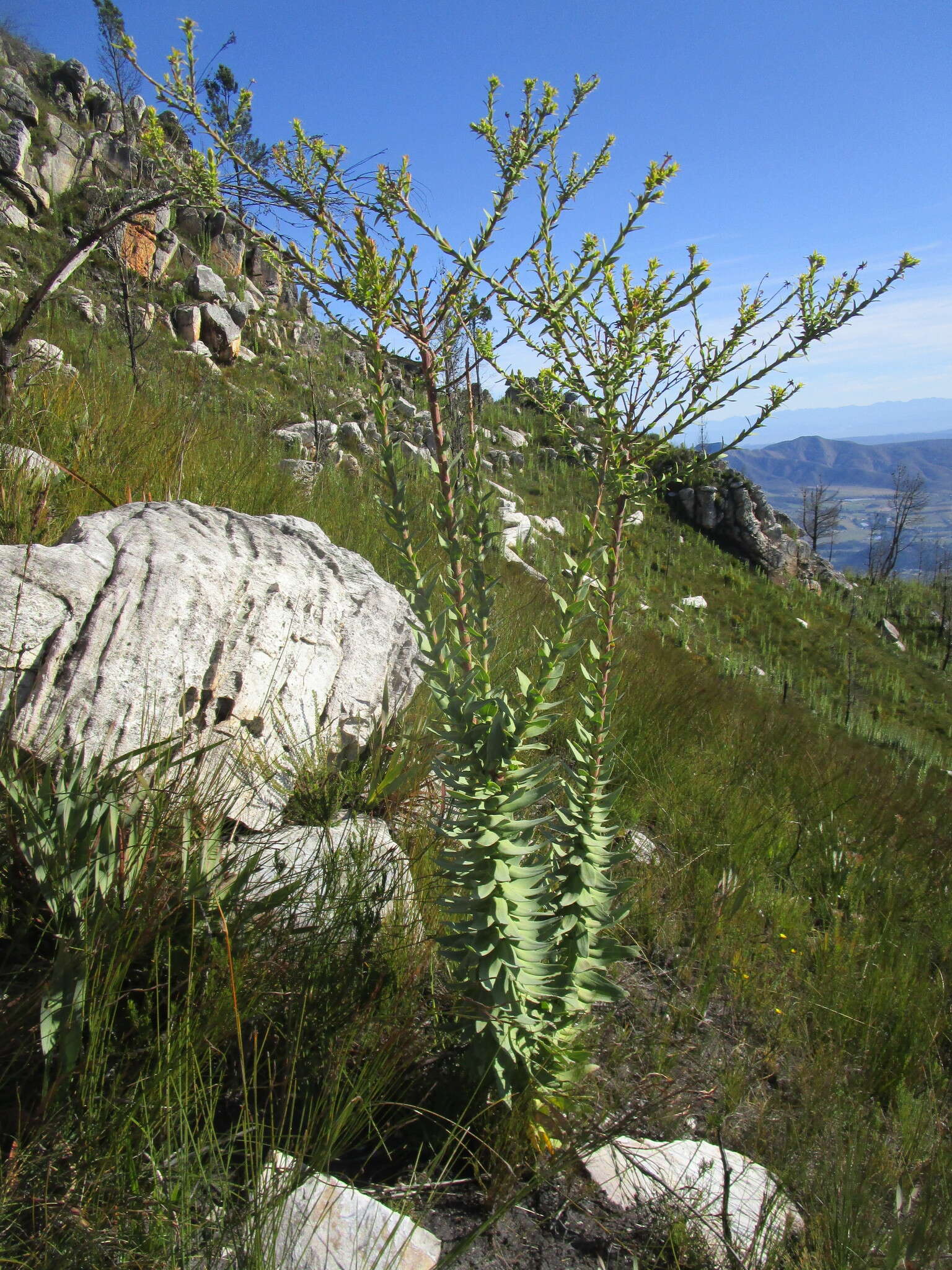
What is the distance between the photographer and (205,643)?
2.38 meters

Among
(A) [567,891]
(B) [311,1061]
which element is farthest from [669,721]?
(B) [311,1061]

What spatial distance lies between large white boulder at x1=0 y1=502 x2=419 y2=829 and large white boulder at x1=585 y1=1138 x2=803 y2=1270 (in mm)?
1278

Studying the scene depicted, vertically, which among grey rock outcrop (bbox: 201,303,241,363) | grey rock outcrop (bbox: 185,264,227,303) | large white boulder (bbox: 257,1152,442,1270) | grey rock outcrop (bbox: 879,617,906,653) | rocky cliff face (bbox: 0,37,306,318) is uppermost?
rocky cliff face (bbox: 0,37,306,318)

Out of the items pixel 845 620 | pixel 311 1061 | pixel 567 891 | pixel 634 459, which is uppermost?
pixel 634 459

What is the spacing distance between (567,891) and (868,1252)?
0.90 m

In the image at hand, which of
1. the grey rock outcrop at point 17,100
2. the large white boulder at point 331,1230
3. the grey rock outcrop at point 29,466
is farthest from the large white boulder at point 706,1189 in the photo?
the grey rock outcrop at point 17,100

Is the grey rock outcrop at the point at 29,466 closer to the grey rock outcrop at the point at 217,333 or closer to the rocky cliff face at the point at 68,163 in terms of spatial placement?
the rocky cliff face at the point at 68,163

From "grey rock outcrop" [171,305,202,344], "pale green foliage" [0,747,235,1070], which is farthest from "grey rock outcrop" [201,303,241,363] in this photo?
"pale green foliage" [0,747,235,1070]

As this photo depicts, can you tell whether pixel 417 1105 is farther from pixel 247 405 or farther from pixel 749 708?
pixel 247 405

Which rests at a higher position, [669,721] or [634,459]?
[634,459]

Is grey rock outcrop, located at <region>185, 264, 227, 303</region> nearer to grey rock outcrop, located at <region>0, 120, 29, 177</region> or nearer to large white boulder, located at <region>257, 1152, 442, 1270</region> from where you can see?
grey rock outcrop, located at <region>0, 120, 29, 177</region>

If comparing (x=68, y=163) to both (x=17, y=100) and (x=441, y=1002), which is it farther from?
(x=441, y=1002)

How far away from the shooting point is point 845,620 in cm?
1709

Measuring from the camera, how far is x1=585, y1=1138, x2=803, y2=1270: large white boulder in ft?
Answer: 4.80
